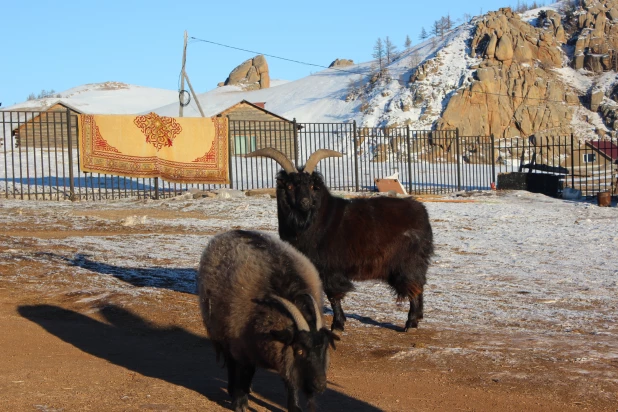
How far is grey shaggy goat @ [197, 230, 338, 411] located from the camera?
4449mm

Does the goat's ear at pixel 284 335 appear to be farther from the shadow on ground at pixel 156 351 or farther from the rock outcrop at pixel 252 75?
the rock outcrop at pixel 252 75

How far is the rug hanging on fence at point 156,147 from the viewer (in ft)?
62.8

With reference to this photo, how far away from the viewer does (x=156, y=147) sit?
19656mm

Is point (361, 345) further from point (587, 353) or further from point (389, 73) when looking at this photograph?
point (389, 73)

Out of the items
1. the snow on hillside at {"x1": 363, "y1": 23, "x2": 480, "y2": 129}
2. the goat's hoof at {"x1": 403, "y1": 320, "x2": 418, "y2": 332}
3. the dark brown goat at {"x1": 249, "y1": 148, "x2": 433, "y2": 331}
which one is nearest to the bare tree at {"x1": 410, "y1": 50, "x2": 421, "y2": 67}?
the snow on hillside at {"x1": 363, "y1": 23, "x2": 480, "y2": 129}

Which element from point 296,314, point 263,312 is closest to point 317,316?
point 296,314

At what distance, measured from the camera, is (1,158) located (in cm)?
3250

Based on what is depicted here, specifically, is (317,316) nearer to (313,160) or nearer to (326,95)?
(313,160)

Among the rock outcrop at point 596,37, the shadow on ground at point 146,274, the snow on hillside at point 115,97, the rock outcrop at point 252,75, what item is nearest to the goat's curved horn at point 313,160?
the shadow on ground at point 146,274

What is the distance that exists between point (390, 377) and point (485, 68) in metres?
49.7

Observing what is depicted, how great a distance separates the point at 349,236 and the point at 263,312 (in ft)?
9.62

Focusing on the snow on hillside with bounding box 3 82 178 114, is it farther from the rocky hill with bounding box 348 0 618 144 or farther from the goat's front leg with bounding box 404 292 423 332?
the goat's front leg with bounding box 404 292 423 332

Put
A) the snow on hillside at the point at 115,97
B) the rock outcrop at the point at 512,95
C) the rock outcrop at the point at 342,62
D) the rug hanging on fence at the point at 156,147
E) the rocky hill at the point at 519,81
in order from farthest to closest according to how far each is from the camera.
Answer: the rock outcrop at the point at 342,62 < the snow on hillside at the point at 115,97 < the rocky hill at the point at 519,81 < the rock outcrop at the point at 512,95 < the rug hanging on fence at the point at 156,147

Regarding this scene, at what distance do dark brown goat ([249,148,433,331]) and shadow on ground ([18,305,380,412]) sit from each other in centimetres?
142
